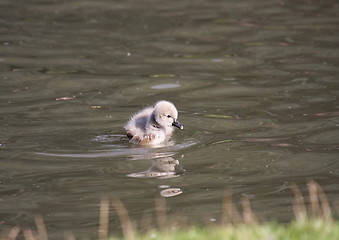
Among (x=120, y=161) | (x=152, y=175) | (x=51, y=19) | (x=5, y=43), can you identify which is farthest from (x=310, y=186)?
(x=51, y=19)

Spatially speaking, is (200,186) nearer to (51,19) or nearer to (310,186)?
(310,186)

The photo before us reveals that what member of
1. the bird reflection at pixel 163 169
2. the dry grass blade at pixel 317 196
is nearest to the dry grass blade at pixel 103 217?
the bird reflection at pixel 163 169

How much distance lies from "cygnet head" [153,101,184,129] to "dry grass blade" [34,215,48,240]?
112 inches

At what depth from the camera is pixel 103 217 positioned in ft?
24.2

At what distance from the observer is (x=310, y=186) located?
26.6 feet

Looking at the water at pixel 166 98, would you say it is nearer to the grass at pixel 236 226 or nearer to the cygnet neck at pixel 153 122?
the grass at pixel 236 226

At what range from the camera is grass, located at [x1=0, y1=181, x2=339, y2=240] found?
557 centimetres

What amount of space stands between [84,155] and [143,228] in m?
2.44

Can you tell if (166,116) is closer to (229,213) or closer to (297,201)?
(297,201)

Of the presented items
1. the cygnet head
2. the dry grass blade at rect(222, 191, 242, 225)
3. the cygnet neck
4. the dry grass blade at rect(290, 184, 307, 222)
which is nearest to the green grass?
the dry grass blade at rect(222, 191, 242, 225)

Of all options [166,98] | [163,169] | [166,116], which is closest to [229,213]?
[163,169]

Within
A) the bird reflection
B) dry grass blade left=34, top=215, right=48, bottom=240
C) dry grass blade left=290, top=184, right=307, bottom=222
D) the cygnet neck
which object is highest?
the cygnet neck

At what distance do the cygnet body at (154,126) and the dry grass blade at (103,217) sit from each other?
6.58ft

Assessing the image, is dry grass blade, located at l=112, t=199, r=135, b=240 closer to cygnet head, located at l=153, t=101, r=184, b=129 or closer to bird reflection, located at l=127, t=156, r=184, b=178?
bird reflection, located at l=127, t=156, r=184, b=178
